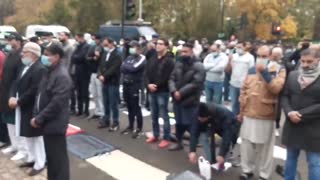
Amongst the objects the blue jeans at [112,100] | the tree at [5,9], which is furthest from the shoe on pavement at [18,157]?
the tree at [5,9]

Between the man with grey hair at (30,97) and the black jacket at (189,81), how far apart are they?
219 cm

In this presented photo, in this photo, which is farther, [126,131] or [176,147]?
[126,131]

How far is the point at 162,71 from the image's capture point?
782 cm

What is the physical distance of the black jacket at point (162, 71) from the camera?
781 centimetres

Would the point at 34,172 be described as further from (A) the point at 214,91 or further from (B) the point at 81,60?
(A) the point at 214,91

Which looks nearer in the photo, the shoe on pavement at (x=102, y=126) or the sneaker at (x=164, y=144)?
the sneaker at (x=164, y=144)

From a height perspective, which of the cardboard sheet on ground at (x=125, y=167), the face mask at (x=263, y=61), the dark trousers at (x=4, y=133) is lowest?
the cardboard sheet on ground at (x=125, y=167)

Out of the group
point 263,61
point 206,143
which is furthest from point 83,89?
point 263,61

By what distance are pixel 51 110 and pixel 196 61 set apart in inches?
111

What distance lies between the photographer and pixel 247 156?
6.29 meters

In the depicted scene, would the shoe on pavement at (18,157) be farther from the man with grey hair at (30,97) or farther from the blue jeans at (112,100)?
the blue jeans at (112,100)

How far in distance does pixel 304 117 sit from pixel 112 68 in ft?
14.4

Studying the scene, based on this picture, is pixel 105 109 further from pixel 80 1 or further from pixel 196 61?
pixel 80 1

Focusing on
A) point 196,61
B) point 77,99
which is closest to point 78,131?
point 77,99
